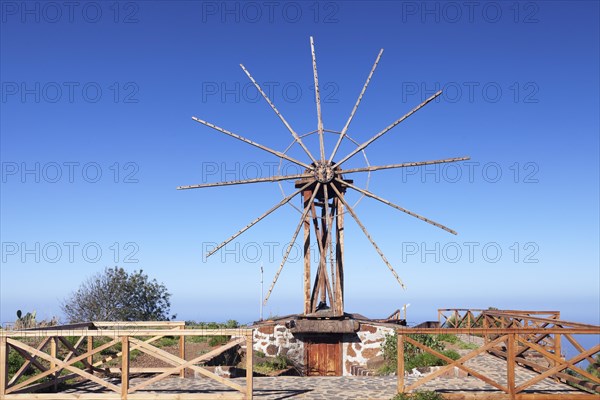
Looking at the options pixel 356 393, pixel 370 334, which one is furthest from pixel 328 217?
pixel 356 393

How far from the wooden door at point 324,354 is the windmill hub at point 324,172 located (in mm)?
5257

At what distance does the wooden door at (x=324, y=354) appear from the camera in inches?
783

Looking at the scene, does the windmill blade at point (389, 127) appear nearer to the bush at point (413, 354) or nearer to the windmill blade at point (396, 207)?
the windmill blade at point (396, 207)

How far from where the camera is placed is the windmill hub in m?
20.7

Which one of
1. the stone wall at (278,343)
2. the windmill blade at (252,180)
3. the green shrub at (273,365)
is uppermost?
the windmill blade at (252,180)

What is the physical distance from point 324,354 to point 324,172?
6.11m

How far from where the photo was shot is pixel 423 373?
1522 centimetres

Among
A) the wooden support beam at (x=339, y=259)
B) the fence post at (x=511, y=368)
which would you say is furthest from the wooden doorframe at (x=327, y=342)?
the fence post at (x=511, y=368)

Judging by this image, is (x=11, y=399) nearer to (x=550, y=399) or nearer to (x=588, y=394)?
(x=550, y=399)

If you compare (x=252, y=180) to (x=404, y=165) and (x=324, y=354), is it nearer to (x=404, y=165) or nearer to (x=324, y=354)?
(x=404, y=165)

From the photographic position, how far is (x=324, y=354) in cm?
2009

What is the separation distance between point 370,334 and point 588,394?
8.25 meters

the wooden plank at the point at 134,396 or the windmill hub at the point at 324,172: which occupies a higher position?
the windmill hub at the point at 324,172

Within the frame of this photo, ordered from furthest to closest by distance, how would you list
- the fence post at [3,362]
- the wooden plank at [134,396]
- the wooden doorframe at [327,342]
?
the wooden doorframe at [327,342], the fence post at [3,362], the wooden plank at [134,396]
